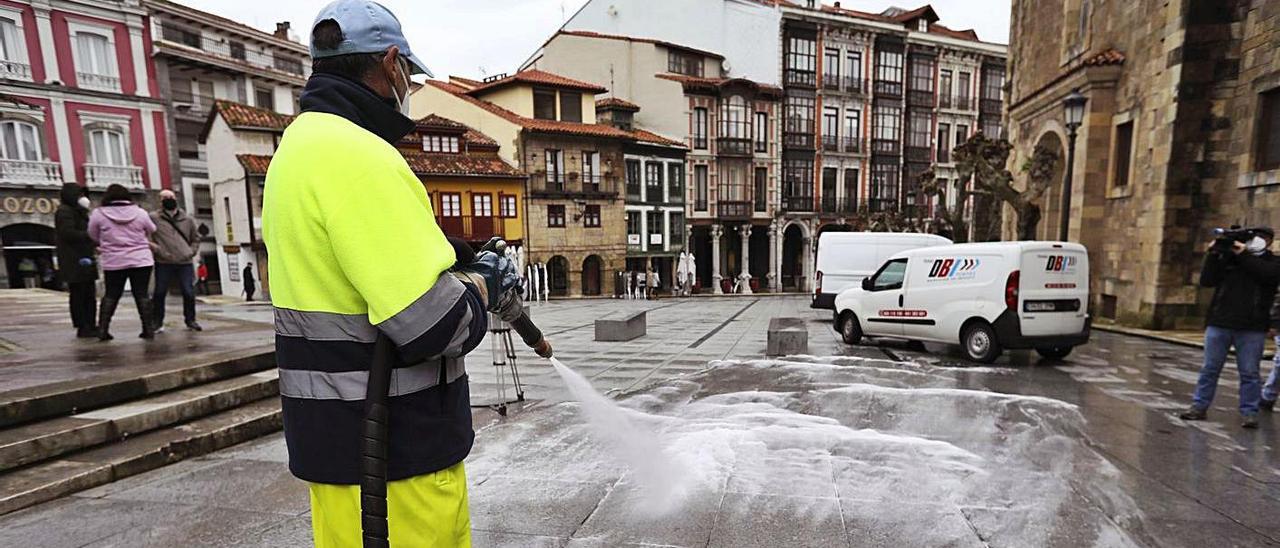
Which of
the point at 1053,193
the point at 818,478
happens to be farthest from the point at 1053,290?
the point at 1053,193

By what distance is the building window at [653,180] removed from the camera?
33.4 metres

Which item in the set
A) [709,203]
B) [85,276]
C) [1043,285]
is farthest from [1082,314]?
[709,203]

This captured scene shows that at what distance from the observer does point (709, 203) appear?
3588cm

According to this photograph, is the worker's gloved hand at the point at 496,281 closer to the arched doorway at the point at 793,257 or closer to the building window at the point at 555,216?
the building window at the point at 555,216

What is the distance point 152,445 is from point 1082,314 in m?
11.3

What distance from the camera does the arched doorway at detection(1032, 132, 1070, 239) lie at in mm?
16703

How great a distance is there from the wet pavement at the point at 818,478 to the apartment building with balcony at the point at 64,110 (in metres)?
29.6

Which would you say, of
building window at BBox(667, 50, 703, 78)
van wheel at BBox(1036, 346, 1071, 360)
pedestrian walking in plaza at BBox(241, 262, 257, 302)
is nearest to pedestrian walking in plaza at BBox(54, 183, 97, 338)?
van wheel at BBox(1036, 346, 1071, 360)

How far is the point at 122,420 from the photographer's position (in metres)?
4.39

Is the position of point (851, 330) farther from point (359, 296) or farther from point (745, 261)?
A: point (745, 261)

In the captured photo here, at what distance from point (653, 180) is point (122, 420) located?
30395 millimetres

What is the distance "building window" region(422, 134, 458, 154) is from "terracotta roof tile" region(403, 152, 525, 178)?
35 cm

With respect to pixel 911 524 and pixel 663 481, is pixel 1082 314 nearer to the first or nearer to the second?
pixel 911 524

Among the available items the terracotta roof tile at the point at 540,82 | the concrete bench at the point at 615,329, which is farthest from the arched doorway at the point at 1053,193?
the terracotta roof tile at the point at 540,82
